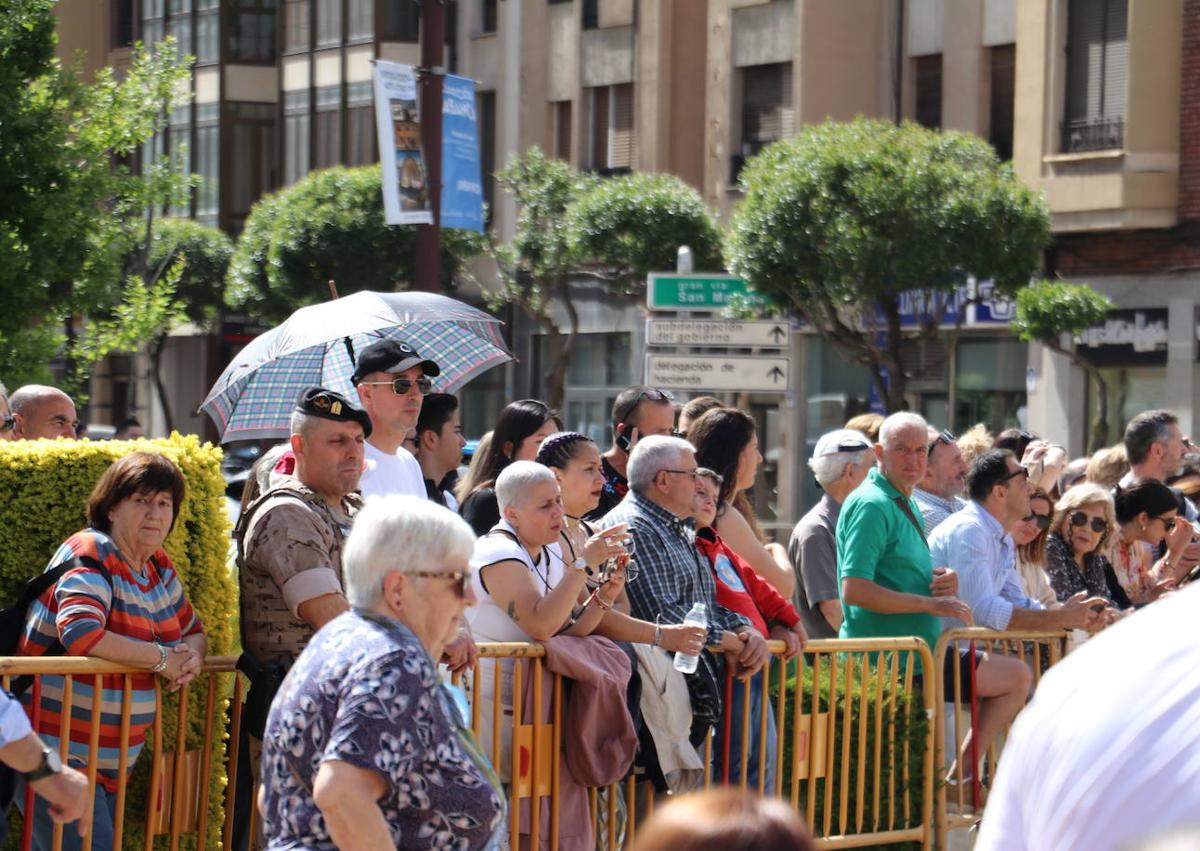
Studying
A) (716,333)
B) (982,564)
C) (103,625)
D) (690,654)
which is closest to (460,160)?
(716,333)

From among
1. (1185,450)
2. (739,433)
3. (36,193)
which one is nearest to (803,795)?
(739,433)

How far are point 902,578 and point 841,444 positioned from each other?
1189mm

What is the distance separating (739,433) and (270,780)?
4249mm

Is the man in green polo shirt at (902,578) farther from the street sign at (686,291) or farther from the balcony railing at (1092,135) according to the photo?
the balcony railing at (1092,135)

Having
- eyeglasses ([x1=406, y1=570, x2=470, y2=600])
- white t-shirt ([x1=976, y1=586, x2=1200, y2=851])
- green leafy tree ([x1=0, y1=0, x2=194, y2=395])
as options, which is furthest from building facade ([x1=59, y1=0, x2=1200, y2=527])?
white t-shirt ([x1=976, y1=586, x2=1200, y2=851])

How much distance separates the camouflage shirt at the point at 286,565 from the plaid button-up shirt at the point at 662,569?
1369 millimetres

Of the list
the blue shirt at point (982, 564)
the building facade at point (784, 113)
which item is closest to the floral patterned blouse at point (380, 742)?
the blue shirt at point (982, 564)

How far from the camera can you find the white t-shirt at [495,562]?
6.43 meters

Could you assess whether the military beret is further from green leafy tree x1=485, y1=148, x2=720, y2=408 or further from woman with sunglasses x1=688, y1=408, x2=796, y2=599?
green leafy tree x1=485, y1=148, x2=720, y2=408

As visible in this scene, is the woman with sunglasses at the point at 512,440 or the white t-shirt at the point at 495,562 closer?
the white t-shirt at the point at 495,562

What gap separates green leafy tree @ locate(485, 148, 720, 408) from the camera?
30.2 metres

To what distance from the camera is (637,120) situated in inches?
1332

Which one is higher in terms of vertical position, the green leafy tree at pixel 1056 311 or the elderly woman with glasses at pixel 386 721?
the green leafy tree at pixel 1056 311

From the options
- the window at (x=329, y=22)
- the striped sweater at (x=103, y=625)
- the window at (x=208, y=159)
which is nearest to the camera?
the striped sweater at (x=103, y=625)
